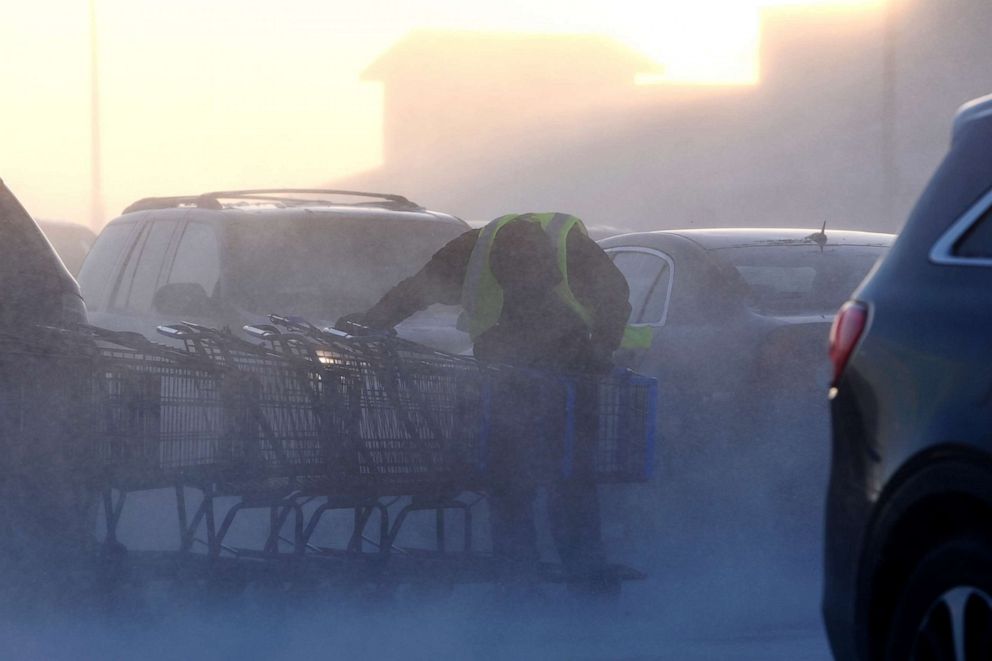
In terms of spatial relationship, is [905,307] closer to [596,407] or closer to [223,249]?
[596,407]

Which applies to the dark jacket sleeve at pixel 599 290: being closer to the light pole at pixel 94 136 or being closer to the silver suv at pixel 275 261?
the silver suv at pixel 275 261

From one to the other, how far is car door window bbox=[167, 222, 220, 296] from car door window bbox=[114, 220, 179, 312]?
0.76ft

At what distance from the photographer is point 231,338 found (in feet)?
21.2

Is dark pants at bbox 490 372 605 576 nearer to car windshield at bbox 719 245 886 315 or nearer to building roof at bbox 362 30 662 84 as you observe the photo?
car windshield at bbox 719 245 886 315

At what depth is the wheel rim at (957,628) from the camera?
144 inches

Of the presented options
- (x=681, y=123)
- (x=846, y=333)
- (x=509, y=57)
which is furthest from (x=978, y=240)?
(x=509, y=57)

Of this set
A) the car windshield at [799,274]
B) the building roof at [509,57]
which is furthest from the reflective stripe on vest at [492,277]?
the building roof at [509,57]

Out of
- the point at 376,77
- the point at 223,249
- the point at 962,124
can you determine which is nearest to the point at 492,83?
the point at 376,77

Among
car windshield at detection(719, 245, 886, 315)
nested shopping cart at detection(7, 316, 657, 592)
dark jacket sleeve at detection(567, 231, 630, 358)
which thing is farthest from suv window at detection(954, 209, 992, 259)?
car windshield at detection(719, 245, 886, 315)

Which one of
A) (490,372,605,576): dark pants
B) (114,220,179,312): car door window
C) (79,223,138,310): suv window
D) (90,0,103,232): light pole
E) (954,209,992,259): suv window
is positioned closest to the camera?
(954,209,992,259): suv window

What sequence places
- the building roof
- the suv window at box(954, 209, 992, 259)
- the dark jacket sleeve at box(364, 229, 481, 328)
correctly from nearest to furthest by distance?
the suv window at box(954, 209, 992, 259)
the dark jacket sleeve at box(364, 229, 481, 328)
the building roof

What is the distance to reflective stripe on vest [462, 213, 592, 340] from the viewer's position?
7254 millimetres

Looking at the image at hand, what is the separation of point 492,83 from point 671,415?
5108 cm

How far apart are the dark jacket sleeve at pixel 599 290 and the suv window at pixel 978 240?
317cm
